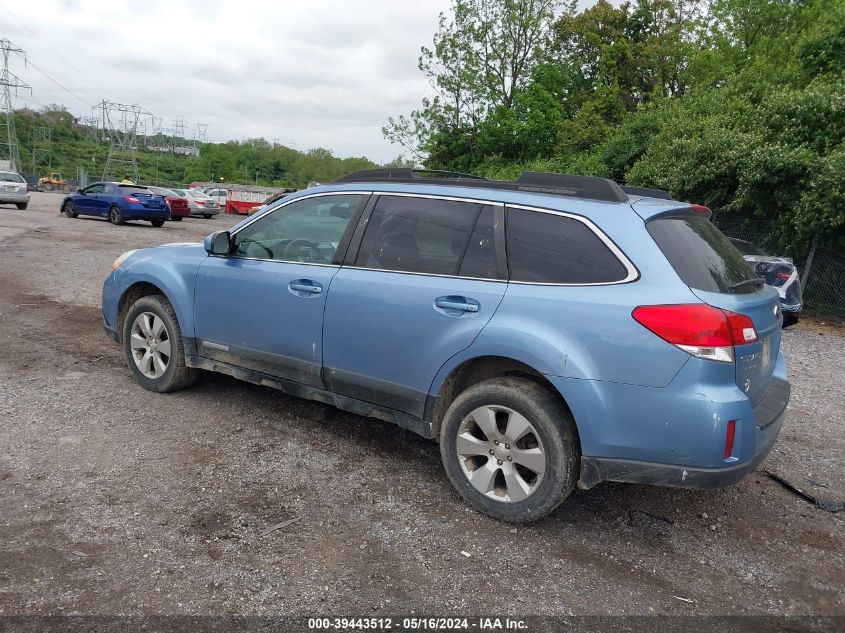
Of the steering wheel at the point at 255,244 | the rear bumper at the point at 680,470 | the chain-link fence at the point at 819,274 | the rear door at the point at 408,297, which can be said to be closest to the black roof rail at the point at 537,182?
the rear door at the point at 408,297

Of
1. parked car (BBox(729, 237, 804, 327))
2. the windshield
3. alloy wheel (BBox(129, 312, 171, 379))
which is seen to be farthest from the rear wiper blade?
the windshield

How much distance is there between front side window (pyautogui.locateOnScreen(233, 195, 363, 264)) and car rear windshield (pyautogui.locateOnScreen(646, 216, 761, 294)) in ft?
6.40

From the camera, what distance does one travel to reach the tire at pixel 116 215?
2331 centimetres

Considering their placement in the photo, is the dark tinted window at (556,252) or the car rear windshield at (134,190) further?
the car rear windshield at (134,190)

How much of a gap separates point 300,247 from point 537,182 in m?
1.68

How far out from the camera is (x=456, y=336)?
357 cm

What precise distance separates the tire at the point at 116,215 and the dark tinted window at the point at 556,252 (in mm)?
22792

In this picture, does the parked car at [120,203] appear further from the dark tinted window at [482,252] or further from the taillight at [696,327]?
the taillight at [696,327]

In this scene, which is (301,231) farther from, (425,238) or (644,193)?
(644,193)

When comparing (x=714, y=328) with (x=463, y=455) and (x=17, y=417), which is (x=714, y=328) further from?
(x=17, y=417)

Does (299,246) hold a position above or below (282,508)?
above

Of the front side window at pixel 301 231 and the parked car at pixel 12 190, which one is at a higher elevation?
the front side window at pixel 301 231

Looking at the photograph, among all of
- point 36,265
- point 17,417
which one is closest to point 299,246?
point 17,417

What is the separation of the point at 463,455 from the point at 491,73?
3481 centimetres
